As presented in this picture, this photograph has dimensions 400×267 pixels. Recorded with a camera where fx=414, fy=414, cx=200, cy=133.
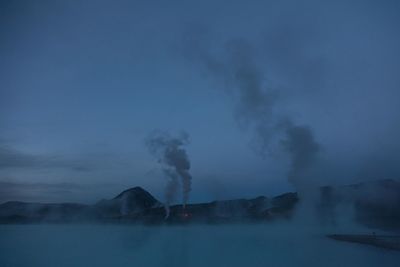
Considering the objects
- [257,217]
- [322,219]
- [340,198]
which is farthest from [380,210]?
[257,217]

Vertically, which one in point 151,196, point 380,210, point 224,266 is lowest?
point 224,266

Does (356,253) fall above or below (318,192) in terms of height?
below

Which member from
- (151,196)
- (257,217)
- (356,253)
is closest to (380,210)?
(257,217)

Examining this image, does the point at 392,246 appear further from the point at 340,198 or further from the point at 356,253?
the point at 340,198

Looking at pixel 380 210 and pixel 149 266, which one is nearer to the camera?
pixel 149 266

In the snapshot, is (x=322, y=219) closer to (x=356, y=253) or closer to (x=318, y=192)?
(x=318, y=192)

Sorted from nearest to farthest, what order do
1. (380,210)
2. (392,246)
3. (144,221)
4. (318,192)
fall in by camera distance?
(392,246) < (318,192) < (380,210) < (144,221)

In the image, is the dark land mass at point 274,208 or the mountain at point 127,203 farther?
the mountain at point 127,203

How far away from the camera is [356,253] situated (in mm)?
29312

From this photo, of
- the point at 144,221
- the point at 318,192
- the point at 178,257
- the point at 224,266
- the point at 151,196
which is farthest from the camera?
the point at 151,196

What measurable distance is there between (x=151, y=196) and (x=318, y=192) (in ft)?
247

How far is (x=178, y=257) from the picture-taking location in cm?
2864

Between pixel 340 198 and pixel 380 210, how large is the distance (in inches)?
271

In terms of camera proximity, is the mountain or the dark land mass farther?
the mountain
